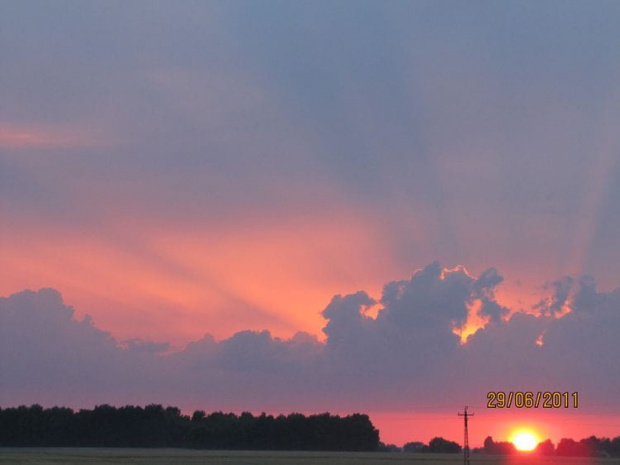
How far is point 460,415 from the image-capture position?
10562 centimetres

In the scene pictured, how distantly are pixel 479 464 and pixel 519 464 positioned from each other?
1200 centimetres

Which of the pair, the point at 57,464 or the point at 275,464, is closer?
the point at 57,464

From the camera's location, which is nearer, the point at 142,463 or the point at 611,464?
the point at 142,463

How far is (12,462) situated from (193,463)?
2910cm

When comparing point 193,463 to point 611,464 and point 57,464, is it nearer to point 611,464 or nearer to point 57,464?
point 57,464

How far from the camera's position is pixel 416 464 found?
18012 centimetres

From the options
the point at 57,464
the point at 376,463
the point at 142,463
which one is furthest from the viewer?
the point at 376,463

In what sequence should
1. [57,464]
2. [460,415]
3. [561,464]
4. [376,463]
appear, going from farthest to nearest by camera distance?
[561,464], [376,463], [57,464], [460,415]

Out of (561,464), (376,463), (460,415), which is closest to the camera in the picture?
(460,415)

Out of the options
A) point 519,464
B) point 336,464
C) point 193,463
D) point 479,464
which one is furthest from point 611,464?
point 193,463

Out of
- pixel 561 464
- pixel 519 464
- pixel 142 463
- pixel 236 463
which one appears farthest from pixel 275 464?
pixel 561 464

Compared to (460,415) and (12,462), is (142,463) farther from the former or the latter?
(460,415)

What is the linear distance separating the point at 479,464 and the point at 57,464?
250ft

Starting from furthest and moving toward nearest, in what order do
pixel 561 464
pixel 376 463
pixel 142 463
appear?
pixel 561 464, pixel 376 463, pixel 142 463
